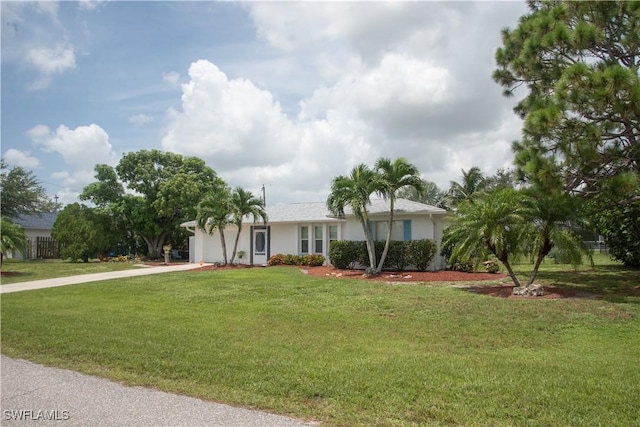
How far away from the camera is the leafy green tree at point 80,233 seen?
94.8ft

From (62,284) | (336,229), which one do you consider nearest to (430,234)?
(336,229)

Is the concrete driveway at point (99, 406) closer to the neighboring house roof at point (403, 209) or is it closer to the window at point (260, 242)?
the neighboring house roof at point (403, 209)

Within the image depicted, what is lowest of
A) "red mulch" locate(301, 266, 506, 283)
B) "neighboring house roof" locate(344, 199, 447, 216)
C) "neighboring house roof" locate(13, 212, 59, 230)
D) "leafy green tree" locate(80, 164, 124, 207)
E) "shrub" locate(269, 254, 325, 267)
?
"red mulch" locate(301, 266, 506, 283)

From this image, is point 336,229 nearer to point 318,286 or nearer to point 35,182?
point 318,286

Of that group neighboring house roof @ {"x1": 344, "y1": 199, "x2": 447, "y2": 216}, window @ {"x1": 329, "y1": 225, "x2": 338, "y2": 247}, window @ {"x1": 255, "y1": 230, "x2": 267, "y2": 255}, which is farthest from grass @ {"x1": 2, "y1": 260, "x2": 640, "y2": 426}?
window @ {"x1": 255, "y1": 230, "x2": 267, "y2": 255}

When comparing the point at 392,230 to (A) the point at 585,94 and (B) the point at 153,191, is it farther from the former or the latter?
(B) the point at 153,191

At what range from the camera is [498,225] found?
12836mm

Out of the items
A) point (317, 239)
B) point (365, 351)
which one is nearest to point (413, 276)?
point (317, 239)

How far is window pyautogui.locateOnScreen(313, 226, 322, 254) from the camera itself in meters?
24.4

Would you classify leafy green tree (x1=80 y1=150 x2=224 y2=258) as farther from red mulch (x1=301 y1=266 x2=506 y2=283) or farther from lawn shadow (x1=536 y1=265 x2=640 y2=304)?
lawn shadow (x1=536 y1=265 x2=640 y2=304)

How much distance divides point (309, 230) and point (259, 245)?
3.59 meters

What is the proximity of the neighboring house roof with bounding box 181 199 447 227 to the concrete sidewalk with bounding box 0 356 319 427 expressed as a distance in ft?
54.7

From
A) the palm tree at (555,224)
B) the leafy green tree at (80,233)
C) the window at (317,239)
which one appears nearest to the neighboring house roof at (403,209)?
the window at (317,239)

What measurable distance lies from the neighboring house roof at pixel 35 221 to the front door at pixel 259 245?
65.3 feet
